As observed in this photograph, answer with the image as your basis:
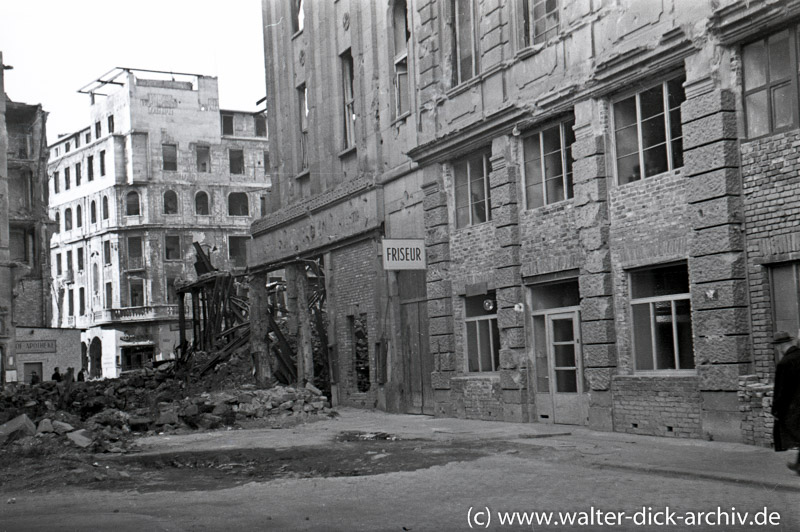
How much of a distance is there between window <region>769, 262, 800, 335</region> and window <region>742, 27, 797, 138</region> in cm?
183

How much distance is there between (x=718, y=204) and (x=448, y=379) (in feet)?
30.2

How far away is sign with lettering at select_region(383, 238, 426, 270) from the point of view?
21734 mm

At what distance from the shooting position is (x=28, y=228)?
5862 centimetres

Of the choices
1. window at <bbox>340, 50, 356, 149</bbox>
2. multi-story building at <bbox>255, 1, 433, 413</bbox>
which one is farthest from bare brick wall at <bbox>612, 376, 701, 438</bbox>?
window at <bbox>340, 50, 356, 149</bbox>

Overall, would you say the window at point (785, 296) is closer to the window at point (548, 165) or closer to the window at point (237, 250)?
the window at point (548, 165)

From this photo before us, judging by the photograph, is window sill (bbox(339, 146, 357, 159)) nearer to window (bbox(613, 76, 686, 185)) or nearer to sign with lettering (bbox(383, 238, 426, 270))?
sign with lettering (bbox(383, 238, 426, 270))

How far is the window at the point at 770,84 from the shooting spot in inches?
527

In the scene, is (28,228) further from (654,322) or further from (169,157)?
(654,322)

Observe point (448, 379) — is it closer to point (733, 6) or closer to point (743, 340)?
point (743, 340)

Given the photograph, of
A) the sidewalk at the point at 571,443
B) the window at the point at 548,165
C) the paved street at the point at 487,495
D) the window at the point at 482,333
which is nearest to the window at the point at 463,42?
the window at the point at 548,165

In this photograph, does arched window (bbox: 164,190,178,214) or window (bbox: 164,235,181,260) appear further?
arched window (bbox: 164,190,178,214)

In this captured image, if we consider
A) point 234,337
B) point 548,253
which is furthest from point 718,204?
point 234,337

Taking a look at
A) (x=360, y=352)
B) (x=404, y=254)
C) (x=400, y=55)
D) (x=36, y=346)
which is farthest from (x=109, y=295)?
(x=404, y=254)

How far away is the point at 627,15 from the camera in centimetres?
1609
